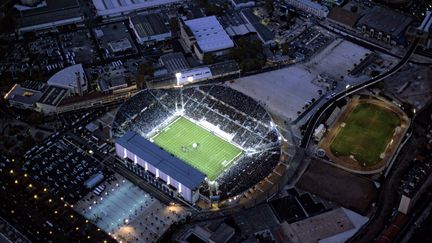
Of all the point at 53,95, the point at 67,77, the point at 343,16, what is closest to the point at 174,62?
the point at 67,77

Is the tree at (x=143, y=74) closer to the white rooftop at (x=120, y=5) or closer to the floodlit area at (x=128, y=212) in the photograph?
the white rooftop at (x=120, y=5)

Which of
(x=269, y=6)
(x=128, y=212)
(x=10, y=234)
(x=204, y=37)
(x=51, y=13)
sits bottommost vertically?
(x=10, y=234)

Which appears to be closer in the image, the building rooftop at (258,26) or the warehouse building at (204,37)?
the warehouse building at (204,37)

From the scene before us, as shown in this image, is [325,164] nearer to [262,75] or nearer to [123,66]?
[262,75]

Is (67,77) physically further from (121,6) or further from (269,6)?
(269,6)

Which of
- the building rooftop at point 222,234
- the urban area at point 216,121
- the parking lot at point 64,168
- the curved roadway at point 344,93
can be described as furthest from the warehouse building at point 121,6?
the building rooftop at point 222,234
